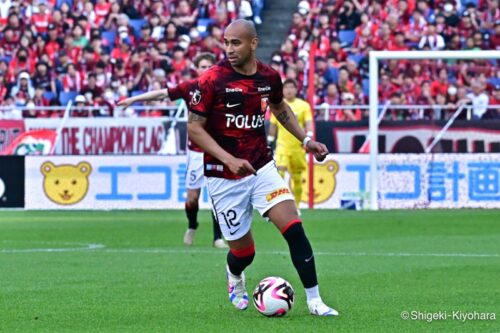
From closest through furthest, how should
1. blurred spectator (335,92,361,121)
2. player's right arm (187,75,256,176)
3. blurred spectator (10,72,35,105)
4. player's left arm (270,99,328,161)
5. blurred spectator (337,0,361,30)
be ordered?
player's right arm (187,75,256,176), player's left arm (270,99,328,161), blurred spectator (335,92,361,121), blurred spectator (10,72,35,105), blurred spectator (337,0,361,30)

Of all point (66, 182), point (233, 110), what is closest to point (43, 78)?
point (66, 182)

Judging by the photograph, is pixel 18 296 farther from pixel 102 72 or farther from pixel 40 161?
pixel 102 72

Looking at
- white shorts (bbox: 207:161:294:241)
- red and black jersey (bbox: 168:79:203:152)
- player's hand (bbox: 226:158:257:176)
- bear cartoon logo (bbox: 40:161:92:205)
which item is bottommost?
bear cartoon logo (bbox: 40:161:92:205)

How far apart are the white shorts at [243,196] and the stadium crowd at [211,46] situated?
16639 millimetres

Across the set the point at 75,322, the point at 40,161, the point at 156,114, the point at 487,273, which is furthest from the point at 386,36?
the point at 75,322

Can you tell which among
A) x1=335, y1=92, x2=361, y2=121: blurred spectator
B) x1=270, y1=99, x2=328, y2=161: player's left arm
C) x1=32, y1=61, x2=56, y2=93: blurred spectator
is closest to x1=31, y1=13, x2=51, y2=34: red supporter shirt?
x1=32, y1=61, x2=56, y2=93: blurred spectator

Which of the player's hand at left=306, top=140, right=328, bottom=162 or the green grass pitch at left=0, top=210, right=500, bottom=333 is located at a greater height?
the player's hand at left=306, top=140, right=328, bottom=162

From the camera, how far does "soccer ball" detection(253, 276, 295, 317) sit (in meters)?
9.09

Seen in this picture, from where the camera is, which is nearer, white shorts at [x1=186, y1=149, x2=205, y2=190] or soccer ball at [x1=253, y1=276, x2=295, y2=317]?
soccer ball at [x1=253, y1=276, x2=295, y2=317]

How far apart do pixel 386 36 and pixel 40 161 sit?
8.63 metres

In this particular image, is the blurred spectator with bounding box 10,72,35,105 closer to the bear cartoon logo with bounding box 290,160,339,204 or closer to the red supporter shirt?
the red supporter shirt

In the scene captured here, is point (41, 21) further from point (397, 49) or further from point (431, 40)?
point (431, 40)

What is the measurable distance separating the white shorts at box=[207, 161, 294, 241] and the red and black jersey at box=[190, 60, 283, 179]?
72 mm

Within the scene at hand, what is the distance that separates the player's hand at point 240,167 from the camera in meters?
8.92
